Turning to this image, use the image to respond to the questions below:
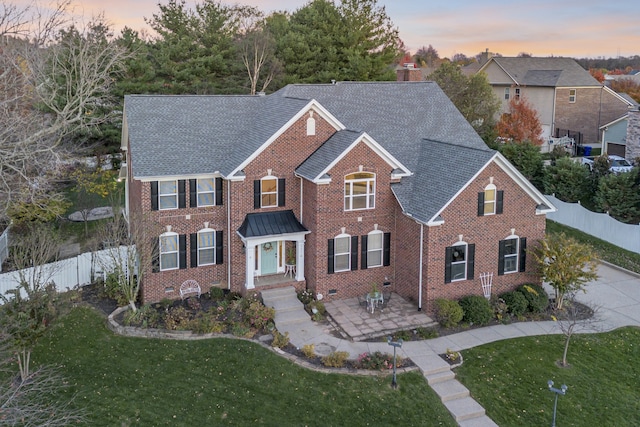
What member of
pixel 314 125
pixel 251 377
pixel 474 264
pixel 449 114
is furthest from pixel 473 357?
pixel 449 114

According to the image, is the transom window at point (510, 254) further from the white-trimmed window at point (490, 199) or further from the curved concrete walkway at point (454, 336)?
the curved concrete walkway at point (454, 336)

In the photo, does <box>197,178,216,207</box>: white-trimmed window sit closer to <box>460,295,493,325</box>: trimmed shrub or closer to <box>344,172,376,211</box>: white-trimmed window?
<box>344,172,376,211</box>: white-trimmed window

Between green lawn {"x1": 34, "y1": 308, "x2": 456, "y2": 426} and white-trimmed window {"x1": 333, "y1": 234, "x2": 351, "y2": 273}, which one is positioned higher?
white-trimmed window {"x1": 333, "y1": 234, "x2": 351, "y2": 273}

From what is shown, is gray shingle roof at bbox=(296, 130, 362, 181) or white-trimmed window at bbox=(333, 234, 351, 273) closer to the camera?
gray shingle roof at bbox=(296, 130, 362, 181)

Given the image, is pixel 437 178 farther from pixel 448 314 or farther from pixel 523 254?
pixel 448 314

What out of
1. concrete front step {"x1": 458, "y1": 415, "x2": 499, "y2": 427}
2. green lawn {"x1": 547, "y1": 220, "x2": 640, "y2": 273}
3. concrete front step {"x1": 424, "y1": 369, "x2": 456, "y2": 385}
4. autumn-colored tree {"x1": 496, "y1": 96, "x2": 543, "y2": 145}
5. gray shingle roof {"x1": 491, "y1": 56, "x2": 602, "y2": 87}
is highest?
gray shingle roof {"x1": 491, "y1": 56, "x2": 602, "y2": 87}

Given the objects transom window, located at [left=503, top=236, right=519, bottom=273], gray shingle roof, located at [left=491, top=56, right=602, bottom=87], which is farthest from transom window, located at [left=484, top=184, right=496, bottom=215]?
gray shingle roof, located at [left=491, top=56, right=602, bottom=87]

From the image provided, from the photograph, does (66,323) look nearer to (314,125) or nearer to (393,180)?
(314,125)
